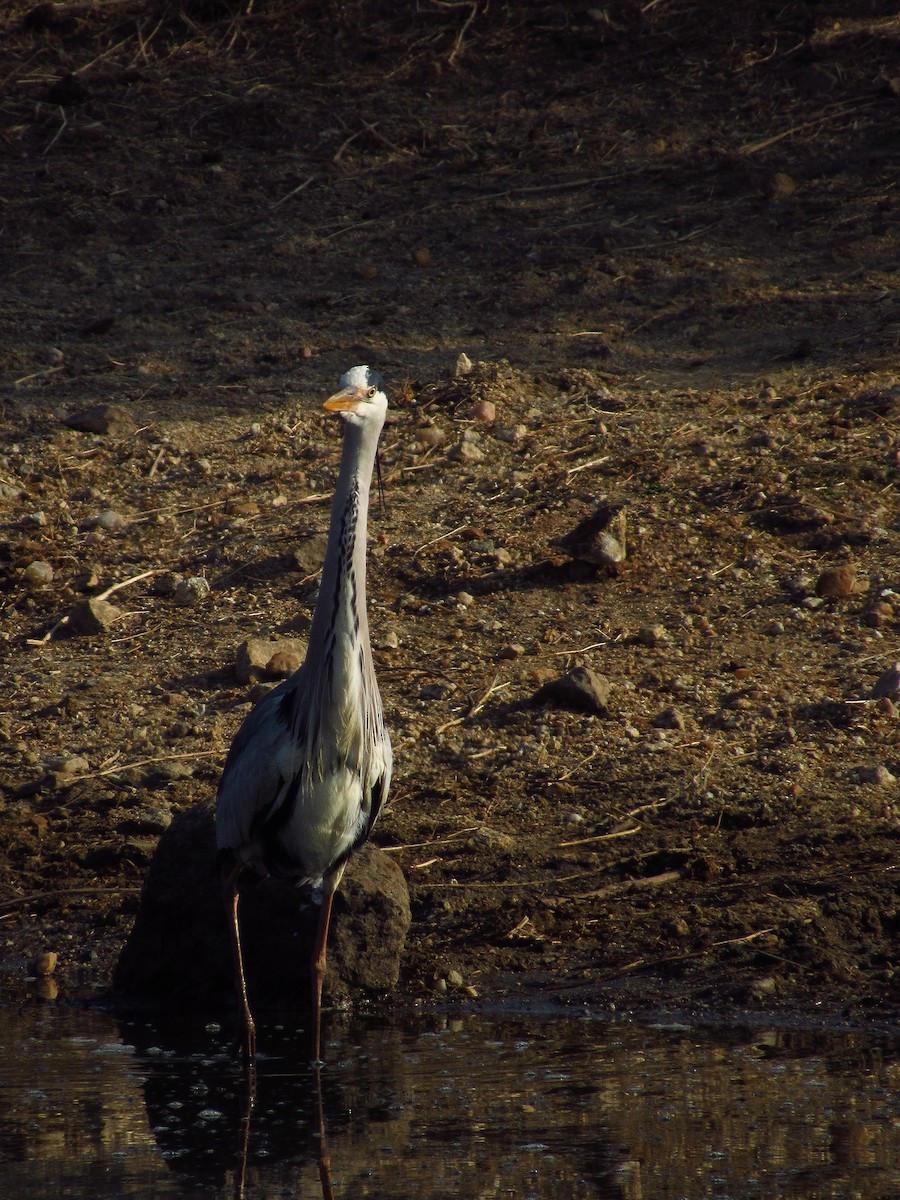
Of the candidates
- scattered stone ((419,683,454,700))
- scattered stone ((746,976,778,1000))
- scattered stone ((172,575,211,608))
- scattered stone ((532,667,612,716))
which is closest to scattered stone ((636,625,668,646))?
scattered stone ((532,667,612,716))

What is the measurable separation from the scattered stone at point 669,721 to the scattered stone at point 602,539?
117cm

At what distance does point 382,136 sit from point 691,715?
756 cm

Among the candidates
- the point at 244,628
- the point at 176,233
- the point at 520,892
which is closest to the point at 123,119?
the point at 176,233

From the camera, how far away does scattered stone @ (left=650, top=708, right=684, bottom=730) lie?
7172 mm

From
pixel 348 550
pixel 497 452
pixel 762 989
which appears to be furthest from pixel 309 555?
pixel 762 989

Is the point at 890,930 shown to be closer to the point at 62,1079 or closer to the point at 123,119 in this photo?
the point at 62,1079

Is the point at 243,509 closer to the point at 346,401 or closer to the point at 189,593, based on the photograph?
the point at 189,593

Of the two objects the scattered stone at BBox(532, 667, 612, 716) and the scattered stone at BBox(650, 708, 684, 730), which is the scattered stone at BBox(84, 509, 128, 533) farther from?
the scattered stone at BBox(650, 708, 684, 730)

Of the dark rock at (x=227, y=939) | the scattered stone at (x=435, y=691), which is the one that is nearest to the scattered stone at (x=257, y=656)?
the scattered stone at (x=435, y=691)

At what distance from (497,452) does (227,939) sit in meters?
4.58

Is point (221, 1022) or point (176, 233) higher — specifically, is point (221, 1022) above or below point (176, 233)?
below

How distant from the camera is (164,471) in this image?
9555 millimetres

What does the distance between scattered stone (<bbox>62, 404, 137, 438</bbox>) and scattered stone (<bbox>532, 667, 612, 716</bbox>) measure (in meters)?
3.83

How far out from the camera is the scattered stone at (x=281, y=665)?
294 inches
